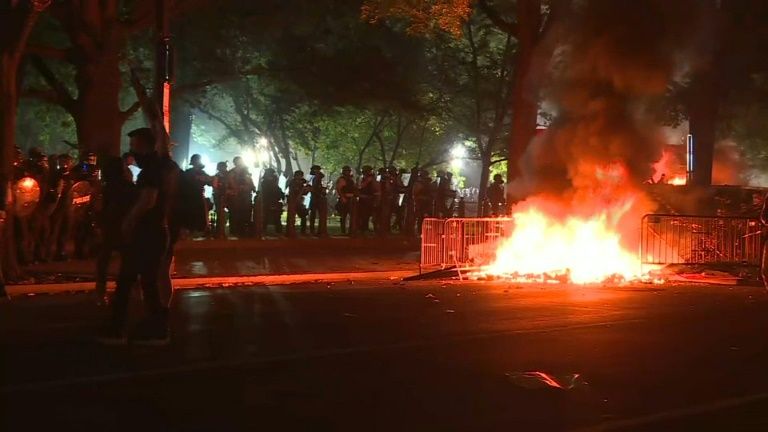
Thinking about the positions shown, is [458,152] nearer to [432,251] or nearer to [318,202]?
[318,202]

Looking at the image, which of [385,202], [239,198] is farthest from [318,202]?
[239,198]

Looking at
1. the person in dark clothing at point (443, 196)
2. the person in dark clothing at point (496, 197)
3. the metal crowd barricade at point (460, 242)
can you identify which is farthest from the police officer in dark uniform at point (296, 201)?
the metal crowd barricade at point (460, 242)

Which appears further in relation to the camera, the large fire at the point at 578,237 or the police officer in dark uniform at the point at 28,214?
the large fire at the point at 578,237

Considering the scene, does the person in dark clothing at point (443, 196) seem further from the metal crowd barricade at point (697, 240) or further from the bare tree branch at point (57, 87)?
the bare tree branch at point (57, 87)

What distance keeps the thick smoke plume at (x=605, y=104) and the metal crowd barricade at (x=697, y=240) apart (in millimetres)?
1087

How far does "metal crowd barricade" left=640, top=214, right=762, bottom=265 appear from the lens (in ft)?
58.5

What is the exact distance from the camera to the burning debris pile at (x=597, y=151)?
58.9ft

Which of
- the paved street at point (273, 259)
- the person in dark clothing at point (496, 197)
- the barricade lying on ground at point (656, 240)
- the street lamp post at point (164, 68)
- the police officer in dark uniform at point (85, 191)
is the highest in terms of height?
the street lamp post at point (164, 68)

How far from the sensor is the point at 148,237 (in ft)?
28.4

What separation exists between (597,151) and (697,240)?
95.6 inches

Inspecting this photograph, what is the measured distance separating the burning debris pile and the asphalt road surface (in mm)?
5069

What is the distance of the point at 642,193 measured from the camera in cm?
1969

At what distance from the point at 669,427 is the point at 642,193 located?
44.9 feet

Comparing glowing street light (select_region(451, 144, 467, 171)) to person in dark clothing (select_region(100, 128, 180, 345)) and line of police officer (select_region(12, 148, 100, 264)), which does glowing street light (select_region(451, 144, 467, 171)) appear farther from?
person in dark clothing (select_region(100, 128, 180, 345))
